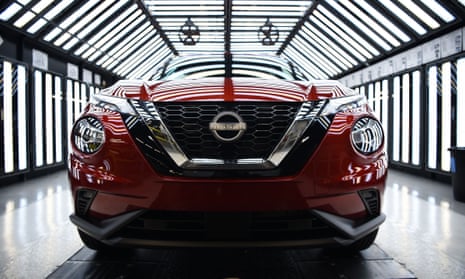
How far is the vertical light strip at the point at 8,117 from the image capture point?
622 centimetres

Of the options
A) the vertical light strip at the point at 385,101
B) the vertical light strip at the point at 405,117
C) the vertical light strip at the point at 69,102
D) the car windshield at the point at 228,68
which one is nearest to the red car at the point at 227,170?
the car windshield at the point at 228,68

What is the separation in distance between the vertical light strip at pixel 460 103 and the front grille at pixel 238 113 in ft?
18.1

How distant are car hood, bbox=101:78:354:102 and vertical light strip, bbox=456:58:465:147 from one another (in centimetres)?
507

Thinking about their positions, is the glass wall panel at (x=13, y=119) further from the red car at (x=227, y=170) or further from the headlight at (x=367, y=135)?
the headlight at (x=367, y=135)

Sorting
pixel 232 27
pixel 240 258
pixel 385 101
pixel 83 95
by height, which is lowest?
pixel 240 258

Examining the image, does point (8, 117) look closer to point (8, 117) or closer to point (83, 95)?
point (8, 117)

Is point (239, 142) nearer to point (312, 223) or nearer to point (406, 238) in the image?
point (312, 223)

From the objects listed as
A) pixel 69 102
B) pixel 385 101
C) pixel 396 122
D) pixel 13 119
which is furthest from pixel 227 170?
pixel 69 102

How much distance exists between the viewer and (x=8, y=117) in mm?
6406

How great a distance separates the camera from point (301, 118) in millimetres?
1670

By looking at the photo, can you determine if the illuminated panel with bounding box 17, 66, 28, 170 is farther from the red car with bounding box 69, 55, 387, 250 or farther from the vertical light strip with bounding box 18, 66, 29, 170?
the red car with bounding box 69, 55, 387, 250

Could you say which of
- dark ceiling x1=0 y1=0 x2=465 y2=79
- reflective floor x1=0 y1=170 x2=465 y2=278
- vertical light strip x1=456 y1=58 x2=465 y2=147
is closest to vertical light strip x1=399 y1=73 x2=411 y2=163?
dark ceiling x1=0 y1=0 x2=465 y2=79

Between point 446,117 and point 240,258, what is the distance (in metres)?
5.61

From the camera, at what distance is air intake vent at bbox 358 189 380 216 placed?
170 centimetres
